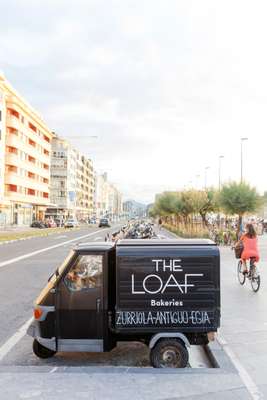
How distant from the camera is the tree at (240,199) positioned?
1228 inches

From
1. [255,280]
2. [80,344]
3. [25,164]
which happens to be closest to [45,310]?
[80,344]

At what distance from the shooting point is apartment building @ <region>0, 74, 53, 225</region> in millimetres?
65125

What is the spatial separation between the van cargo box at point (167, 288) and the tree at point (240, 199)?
25763mm

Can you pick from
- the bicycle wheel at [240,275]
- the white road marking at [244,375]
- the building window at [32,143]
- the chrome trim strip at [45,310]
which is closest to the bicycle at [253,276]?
the bicycle wheel at [240,275]

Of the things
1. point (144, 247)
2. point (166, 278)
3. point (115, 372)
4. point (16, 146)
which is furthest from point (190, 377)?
point (16, 146)

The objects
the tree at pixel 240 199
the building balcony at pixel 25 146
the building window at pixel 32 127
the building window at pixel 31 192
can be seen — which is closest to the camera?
the tree at pixel 240 199

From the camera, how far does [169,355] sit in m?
6.08

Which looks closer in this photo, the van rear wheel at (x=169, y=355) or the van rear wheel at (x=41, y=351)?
the van rear wheel at (x=169, y=355)

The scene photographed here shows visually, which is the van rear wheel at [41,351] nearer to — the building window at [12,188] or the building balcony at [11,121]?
the building balcony at [11,121]

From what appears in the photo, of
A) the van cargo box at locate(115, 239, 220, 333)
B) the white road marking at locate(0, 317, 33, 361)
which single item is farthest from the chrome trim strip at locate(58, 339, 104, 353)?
the white road marking at locate(0, 317, 33, 361)

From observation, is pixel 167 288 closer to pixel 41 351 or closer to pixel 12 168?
pixel 41 351

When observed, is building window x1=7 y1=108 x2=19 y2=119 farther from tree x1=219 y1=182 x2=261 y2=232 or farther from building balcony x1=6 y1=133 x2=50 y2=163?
tree x1=219 y1=182 x2=261 y2=232

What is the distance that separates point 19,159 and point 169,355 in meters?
68.3

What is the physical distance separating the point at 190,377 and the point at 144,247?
1.71 metres
